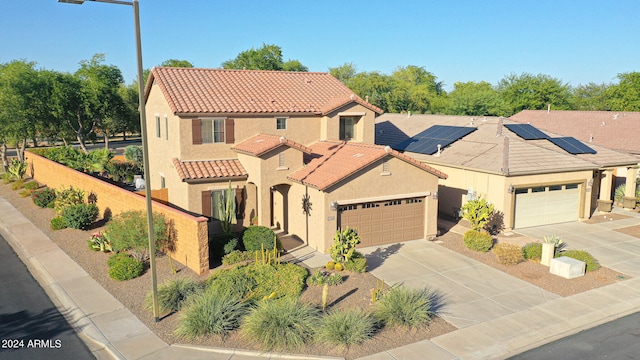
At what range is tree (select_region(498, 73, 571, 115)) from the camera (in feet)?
226

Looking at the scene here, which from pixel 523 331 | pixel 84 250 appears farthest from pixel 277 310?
pixel 84 250

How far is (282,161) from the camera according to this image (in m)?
21.0

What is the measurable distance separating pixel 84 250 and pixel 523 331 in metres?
16.5

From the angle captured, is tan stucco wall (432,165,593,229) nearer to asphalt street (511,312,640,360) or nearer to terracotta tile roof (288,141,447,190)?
terracotta tile roof (288,141,447,190)

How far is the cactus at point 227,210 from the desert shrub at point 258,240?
1344 millimetres

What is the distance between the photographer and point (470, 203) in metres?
21.2

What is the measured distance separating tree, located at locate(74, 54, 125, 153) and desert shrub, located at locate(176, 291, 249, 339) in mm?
38123

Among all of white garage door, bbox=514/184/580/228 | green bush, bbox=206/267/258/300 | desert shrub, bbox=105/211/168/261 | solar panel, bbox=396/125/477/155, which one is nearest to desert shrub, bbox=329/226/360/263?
A: green bush, bbox=206/267/258/300

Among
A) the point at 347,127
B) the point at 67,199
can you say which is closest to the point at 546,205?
the point at 347,127

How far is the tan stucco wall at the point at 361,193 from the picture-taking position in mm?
19047

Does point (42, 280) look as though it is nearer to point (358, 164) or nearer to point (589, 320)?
point (358, 164)

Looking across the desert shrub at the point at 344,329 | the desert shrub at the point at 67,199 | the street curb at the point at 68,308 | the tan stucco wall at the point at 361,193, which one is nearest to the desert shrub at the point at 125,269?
the street curb at the point at 68,308

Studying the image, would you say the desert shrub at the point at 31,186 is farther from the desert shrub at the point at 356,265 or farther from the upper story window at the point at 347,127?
the desert shrub at the point at 356,265

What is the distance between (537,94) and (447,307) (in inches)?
2514
